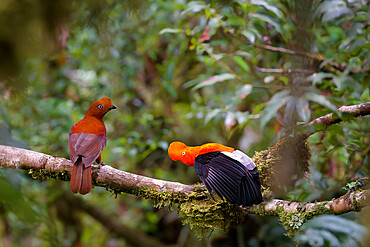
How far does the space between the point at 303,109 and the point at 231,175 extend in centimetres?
62

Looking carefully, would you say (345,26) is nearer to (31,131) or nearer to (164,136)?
(164,136)

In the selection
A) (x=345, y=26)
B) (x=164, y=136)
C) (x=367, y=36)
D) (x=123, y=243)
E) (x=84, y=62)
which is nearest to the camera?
(x=367, y=36)

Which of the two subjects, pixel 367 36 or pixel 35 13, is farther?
pixel 367 36

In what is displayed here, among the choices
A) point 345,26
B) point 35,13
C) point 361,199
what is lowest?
point 361,199

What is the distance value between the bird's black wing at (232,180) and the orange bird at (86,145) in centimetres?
37

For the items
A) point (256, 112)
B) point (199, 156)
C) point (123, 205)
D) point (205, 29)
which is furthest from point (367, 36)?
point (123, 205)

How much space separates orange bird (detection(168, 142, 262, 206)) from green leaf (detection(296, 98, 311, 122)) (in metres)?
0.49

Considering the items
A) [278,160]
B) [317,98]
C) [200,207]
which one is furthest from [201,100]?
[200,207]

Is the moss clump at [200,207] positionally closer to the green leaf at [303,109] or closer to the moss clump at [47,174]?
the moss clump at [47,174]

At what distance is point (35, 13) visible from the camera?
15.5 inches

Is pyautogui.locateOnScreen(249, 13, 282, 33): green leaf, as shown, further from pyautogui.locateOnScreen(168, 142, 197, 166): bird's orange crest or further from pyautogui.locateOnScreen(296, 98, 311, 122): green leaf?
pyautogui.locateOnScreen(168, 142, 197, 166): bird's orange crest

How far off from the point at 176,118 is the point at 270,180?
200cm

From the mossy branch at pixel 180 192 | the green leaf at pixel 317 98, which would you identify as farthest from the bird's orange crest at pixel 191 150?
the green leaf at pixel 317 98

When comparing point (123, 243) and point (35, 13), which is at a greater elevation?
point (35, 13)
